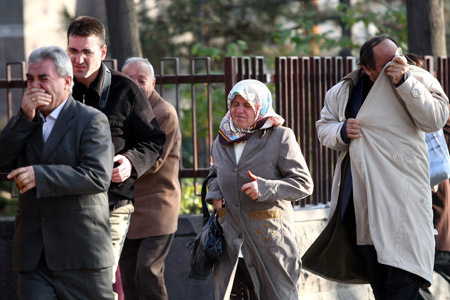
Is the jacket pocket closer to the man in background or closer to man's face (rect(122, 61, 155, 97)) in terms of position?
the man in background

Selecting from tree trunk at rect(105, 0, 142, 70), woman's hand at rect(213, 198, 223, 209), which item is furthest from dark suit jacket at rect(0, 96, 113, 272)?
tree trunk at rect(105, 0, 142, 70)

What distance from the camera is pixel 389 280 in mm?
5656

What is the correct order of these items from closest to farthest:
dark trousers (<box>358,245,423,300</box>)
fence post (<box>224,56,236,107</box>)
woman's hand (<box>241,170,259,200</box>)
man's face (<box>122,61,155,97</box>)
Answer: woman's hand (<box>241,170,259,200</box>) < dark trousers (<box>358,245,423,300</box>) < man's face (<box>122,61,155,97</box>) < fence post (<box>224,56,236,107</box>)

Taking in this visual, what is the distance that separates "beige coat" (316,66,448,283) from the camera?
559 centimetres

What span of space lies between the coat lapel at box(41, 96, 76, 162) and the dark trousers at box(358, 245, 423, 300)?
234 centimetres

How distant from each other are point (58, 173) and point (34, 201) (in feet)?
0.86

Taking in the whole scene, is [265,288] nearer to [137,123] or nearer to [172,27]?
[137,123]

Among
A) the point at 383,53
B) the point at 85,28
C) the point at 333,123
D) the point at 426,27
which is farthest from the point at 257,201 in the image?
the point at 426,27

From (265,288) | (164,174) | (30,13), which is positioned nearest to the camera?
(265,288)

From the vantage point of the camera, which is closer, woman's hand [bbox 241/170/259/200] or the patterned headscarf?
woman's hand [bbox 241/170/259/200]

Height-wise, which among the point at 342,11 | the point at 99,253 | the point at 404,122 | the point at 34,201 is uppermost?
the point at 342,11

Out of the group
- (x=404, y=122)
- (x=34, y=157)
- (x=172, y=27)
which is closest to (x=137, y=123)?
(x=34, y=157)

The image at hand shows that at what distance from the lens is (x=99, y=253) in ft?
14.7

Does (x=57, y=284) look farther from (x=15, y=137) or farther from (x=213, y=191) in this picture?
(x=213, y=191)
